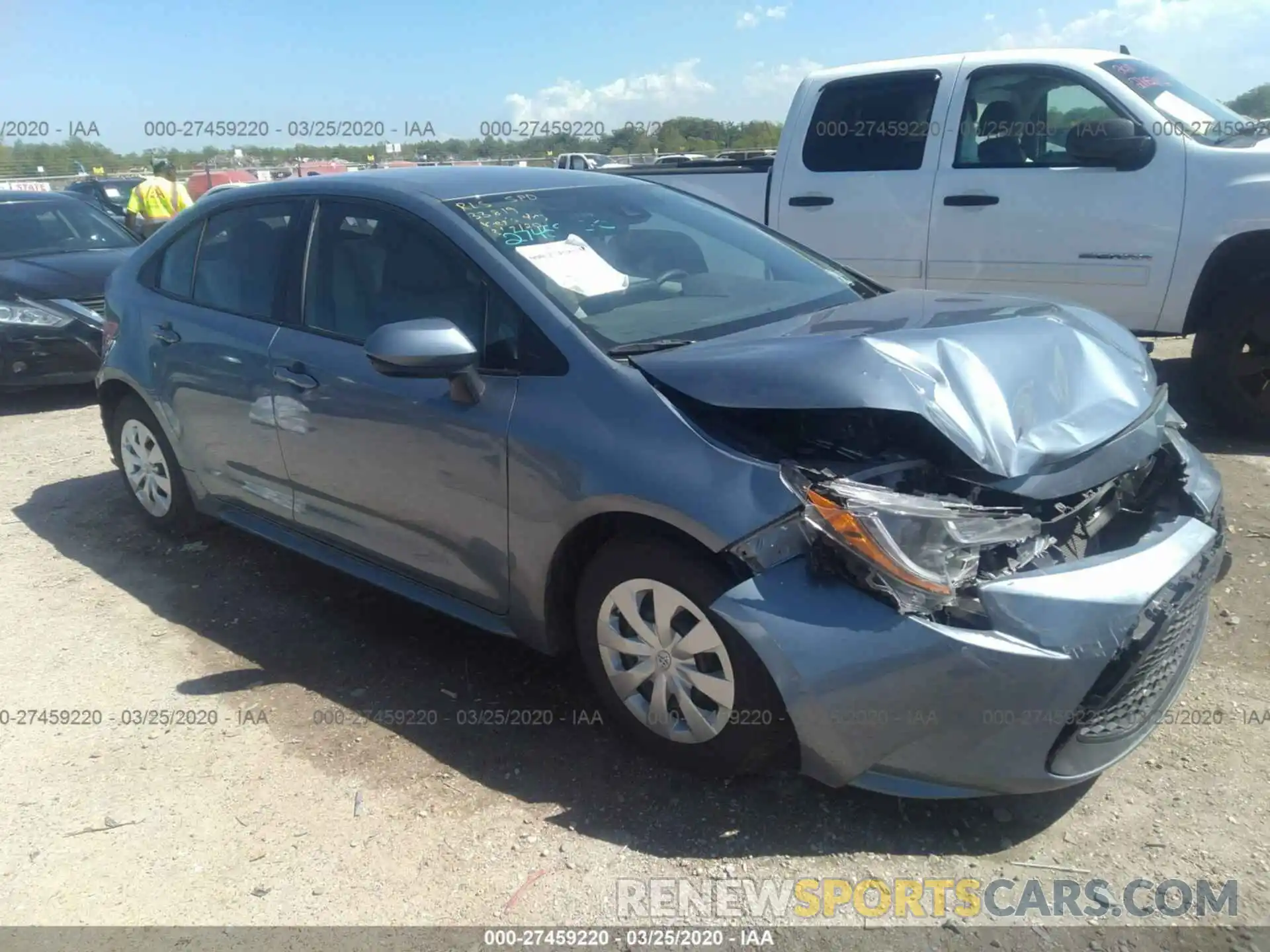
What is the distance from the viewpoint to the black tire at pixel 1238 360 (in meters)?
5.48

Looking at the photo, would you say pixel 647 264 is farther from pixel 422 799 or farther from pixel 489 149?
pixel 489 149

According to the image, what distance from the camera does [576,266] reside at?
3.36 m

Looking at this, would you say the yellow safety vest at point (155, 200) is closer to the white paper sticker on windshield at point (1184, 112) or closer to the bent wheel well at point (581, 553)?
the white paper sticker on windshield at point (1184, 112)

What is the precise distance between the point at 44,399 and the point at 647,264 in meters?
6.96

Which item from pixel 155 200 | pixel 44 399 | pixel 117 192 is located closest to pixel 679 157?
pixel 155 200

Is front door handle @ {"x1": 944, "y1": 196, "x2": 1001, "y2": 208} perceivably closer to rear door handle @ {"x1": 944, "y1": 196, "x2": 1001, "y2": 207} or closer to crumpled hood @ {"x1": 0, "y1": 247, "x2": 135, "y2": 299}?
rear door handle @ {"x1": 944, "y1": 196, "x2": 1001, "y2": 207}

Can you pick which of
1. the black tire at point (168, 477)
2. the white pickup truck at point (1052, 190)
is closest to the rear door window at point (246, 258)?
the black tire at point (168, 477)

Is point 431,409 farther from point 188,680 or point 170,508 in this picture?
point 170,508

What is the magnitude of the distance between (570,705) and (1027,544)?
1.60 metres

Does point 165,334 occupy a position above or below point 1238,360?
above

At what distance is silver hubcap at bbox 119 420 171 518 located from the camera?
488cm

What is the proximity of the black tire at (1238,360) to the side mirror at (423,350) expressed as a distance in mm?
4461

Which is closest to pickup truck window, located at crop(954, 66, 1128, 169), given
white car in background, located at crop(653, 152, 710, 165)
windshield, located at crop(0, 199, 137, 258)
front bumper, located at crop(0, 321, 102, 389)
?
white car in background, located at crop(653, 152, 710, 165)

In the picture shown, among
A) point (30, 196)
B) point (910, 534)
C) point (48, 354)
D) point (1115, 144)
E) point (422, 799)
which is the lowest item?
point (422, 799)
